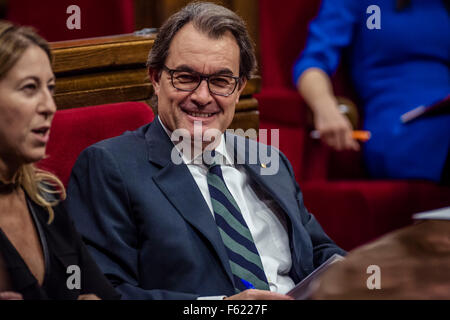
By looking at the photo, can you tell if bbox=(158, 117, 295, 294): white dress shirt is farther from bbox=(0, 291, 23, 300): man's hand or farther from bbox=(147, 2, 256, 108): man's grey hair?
bbox=(0, 291, 23, 300): man's hand

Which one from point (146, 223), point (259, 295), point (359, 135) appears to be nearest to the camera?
point (259, 295)

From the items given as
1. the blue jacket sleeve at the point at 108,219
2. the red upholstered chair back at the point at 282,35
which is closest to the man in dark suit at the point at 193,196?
the blue jacket sleeve at the point at 108,219

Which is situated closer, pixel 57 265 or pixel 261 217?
pixel 57 265

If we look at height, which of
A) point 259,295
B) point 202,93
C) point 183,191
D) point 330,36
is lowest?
point 259,295

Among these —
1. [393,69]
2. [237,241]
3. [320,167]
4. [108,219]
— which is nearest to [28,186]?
[108,219]

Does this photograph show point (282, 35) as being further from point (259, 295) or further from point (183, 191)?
point (259, 295)

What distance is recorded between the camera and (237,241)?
3.52 ft

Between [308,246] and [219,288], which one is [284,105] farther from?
[219,288]

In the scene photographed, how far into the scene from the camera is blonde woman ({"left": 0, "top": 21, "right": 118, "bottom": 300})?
71 cm

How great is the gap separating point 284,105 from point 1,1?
0.76m

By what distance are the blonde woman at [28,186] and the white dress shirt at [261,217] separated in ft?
1.18

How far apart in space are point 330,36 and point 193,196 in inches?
38.2

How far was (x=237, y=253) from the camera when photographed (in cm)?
107
